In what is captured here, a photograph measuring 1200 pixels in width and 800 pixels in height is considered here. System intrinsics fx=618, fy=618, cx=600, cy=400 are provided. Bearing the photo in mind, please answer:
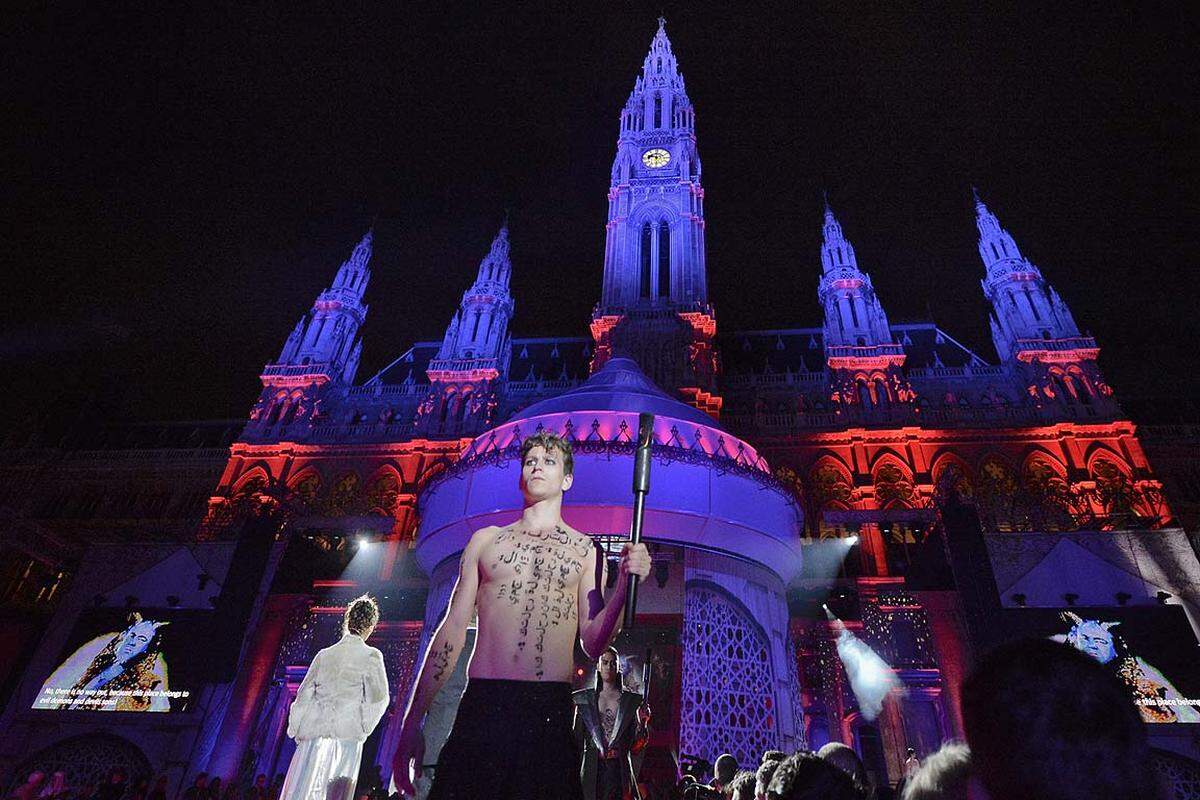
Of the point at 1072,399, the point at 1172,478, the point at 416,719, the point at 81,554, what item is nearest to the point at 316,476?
the point at 81,554

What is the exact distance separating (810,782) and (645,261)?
1276 inches

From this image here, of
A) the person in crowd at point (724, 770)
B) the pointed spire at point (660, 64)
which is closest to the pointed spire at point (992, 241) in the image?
the pointed spire at point (660, 64)

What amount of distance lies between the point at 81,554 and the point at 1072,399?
37.9m

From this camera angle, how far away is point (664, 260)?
34156 millimetres

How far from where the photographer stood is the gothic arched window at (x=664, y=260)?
1289 inches

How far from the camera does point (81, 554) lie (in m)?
18.5

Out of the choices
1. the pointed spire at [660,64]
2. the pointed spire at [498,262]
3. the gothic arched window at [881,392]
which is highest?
the pointed spire at [660,64]

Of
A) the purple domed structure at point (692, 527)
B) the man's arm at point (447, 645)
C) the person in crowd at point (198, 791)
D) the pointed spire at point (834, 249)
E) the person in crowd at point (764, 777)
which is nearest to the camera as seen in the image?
the man's arm at point (447, 645)

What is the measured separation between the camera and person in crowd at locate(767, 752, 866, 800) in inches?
123

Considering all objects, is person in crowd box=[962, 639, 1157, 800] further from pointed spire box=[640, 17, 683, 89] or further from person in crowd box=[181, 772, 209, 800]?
pointed spire box=[640, 17, 683, 89]

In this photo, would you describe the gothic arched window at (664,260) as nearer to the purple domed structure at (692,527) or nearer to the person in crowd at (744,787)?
the purple domed structure at (692,527)

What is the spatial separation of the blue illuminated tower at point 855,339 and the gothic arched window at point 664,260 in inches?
352

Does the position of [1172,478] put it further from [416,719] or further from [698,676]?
[416,719]

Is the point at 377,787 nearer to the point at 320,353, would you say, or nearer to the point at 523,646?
the point at 523,646
